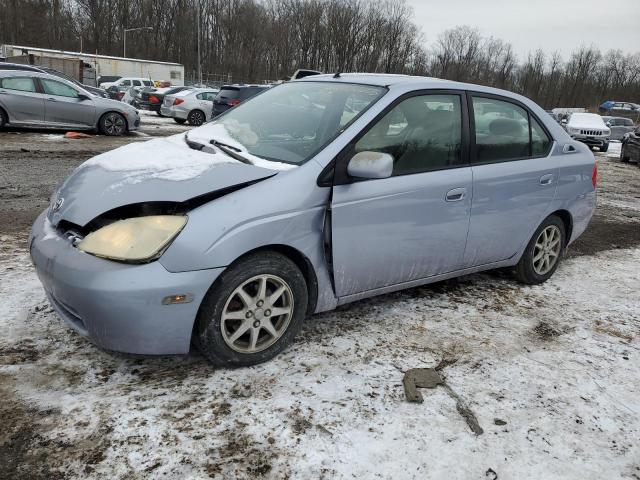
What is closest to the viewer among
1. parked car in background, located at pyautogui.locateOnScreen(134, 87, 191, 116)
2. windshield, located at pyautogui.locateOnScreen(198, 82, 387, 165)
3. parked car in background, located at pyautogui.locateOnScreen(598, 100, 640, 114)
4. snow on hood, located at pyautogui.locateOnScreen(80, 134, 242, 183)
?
snow on hood, located at pyautogui.locateOnScreen(80, 134, 242, 183)

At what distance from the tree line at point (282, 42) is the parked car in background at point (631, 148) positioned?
2232 inches

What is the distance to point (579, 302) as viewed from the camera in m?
4.42

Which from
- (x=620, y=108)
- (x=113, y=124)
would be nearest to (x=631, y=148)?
(x=113, y=124)

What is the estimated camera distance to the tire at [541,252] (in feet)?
14.8

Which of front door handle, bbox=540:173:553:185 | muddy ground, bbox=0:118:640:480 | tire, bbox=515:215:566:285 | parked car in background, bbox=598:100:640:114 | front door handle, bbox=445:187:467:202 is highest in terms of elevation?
parked car in background, bbox=598:100:640:114

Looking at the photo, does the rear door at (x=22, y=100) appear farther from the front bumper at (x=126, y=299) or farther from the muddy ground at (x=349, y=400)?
the front bumper at (x=126, y=299)

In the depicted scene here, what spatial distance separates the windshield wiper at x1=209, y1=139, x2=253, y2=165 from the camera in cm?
314

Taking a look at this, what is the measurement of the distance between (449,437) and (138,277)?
165cm

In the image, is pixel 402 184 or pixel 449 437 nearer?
pixel 449 437

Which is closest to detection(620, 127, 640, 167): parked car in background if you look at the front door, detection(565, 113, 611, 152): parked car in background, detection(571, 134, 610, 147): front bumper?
detection(565, 113, 611, 152): parked car in background

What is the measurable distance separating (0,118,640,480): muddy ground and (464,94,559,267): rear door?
1.76 feet

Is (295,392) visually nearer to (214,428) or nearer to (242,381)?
(242,381)

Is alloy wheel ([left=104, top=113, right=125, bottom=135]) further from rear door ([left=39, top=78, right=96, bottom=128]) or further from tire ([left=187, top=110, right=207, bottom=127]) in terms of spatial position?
tire ([left=187, top=110, right=207, bottom=127])

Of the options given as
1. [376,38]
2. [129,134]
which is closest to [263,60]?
[376,38]
